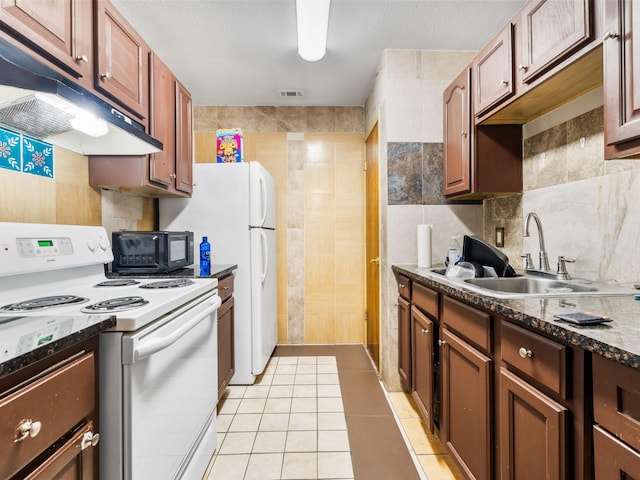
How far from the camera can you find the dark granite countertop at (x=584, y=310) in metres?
0.65

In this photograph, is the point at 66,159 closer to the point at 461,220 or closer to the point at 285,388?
the point at 285,388

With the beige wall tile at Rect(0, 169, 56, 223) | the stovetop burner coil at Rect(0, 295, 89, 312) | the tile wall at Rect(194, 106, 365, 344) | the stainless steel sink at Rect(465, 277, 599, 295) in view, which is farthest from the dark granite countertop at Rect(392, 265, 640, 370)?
the tile wall at Rect(194, 106, 365, 344)

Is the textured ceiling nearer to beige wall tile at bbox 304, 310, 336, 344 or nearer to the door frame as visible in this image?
the door frame

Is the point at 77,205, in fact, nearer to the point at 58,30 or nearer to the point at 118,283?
the point at 118,283

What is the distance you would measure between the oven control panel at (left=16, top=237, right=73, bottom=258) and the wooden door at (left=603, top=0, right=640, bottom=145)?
209 centimetres

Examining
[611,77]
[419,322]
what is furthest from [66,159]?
[611,77]

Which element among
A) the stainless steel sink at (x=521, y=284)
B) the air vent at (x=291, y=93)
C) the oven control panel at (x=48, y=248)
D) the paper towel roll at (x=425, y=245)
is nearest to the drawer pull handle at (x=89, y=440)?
the oven control panel at (x=48, y=248)

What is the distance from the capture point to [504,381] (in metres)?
1.05

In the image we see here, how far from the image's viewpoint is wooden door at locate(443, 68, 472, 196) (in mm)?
2037

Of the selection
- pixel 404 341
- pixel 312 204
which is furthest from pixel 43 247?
pixel 312 204

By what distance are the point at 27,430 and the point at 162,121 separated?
182cm

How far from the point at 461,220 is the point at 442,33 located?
4.20 ft

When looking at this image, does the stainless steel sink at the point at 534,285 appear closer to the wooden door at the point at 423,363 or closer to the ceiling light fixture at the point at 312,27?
the wooden door at the point at 423,363

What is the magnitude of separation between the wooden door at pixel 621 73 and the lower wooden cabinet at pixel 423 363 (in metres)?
1.08
